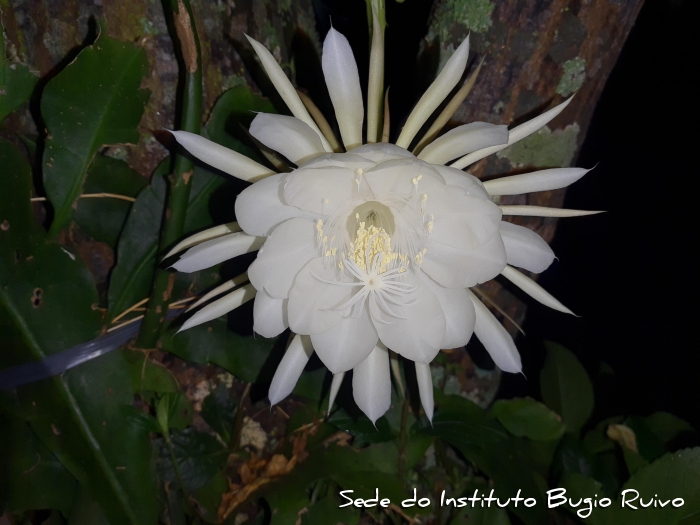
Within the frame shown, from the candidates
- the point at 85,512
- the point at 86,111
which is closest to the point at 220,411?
the point at 85,512

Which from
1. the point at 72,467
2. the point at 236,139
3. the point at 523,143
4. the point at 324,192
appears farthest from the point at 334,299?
the point at 72,467

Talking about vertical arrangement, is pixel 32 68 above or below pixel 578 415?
above

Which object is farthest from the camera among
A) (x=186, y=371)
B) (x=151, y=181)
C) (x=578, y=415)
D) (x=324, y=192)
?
(x=578, y=415)

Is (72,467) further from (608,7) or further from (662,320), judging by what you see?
(662,320)

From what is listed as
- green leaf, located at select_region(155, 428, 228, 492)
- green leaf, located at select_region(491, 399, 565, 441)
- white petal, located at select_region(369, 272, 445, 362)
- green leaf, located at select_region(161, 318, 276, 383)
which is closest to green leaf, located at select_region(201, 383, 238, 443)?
green leaf, located at select_region(155, 428, 228, 492)

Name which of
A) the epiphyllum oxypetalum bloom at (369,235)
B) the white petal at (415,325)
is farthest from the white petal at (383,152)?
the white petal at (415,325)

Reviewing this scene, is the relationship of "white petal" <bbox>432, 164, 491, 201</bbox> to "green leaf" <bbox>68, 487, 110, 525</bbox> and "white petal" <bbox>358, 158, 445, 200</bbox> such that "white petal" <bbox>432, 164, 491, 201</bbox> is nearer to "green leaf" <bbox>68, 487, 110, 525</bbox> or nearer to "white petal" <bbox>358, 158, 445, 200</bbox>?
"white petal" <bbox>358, 158, 445, 200</bbox>

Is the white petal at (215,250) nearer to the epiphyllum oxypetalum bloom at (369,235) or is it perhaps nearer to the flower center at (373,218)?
the epiphyllum oxypetalum bloom at (369,235)
